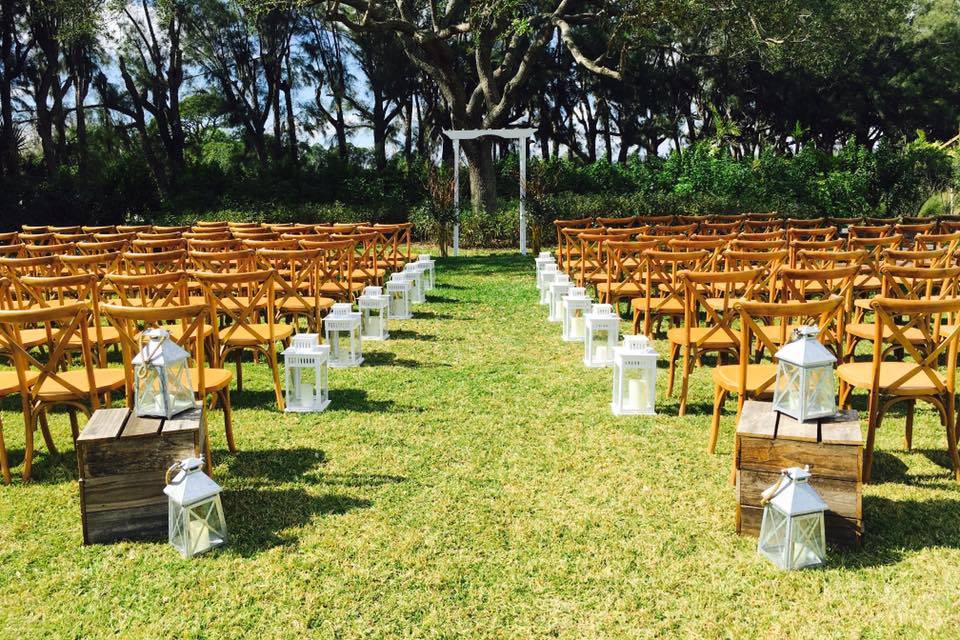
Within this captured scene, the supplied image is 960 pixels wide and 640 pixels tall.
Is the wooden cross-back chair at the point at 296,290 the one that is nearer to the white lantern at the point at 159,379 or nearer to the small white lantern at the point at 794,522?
the white lantern at the point at 159,379

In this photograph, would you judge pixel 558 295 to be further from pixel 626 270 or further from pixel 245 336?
pixel 245 336

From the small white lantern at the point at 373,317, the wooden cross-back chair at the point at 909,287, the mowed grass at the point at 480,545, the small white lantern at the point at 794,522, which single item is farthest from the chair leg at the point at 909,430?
the small white lantern at the point at 373,317

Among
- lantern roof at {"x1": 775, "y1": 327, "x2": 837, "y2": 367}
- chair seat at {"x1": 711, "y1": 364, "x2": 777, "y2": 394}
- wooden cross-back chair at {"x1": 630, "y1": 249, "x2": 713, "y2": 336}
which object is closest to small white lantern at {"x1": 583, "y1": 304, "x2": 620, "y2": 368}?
wooden cross-back chair at {"x1": 630, "y1": 249, "x2": 713, "y2": 336}

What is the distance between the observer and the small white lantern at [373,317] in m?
8.05

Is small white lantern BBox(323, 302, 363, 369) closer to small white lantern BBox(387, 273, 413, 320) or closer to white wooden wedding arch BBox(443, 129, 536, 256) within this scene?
small white lantern BBox(387, 273, 413, 320)

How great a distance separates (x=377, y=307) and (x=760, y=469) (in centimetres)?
498

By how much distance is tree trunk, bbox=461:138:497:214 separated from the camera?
1939cm

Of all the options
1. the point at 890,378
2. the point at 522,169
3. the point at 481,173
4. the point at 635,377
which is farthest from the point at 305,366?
the point at 481,173

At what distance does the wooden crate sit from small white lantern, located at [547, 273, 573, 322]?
5230mm

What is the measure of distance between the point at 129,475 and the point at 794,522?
2.87 m

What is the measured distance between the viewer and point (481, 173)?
1966cm

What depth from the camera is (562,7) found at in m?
17.8

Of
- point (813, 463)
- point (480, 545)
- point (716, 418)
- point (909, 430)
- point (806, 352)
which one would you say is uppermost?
point (806, 352)

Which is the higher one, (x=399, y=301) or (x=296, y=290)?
(x=296, y=290)
